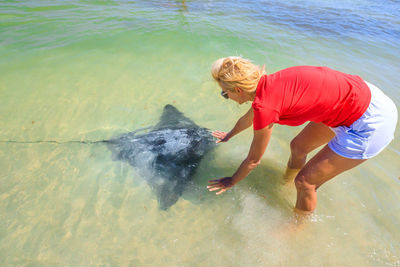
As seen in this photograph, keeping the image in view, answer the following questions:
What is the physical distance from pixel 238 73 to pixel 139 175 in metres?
2.07

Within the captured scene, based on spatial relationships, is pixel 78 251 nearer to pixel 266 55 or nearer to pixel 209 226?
pixel 209 226

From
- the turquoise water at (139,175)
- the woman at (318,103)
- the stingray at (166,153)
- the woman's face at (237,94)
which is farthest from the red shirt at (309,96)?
the stingray at (166,153)

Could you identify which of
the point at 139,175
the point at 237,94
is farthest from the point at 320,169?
the point at 139,175

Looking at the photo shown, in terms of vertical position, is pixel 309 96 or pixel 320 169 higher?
pixel 309 96

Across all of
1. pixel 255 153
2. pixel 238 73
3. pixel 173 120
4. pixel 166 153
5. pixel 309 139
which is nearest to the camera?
pixel 238 73

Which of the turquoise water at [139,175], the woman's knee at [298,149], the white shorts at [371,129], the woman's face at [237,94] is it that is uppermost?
the woman's face at [237,94]

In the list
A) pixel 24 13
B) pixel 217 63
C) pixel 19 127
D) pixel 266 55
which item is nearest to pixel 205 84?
pixel 266 55

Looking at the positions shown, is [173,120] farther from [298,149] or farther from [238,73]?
[238,73]

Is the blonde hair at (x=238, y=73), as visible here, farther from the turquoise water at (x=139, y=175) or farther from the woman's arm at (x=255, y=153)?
the turquoise water at (x=139, y=175)

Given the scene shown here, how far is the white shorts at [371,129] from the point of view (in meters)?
1.66

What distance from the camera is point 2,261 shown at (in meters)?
2.09

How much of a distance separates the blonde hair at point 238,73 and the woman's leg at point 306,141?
111 cm

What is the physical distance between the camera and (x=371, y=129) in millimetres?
1664

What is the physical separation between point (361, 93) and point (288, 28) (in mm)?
8536
